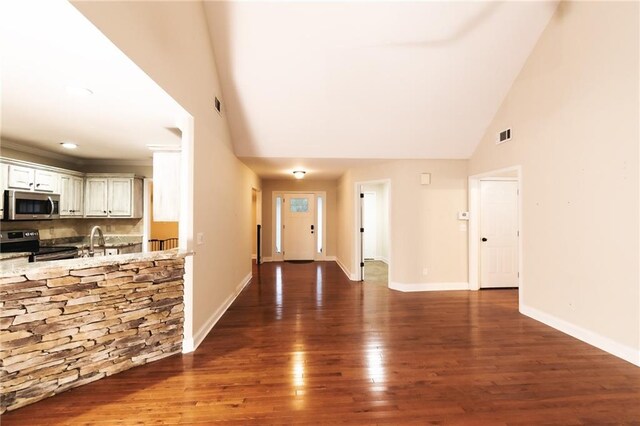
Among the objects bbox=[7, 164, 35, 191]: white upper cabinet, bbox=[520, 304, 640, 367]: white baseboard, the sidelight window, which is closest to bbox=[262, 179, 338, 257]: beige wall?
the sidelight window

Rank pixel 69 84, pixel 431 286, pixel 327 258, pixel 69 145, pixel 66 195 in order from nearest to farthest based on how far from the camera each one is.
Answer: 1. pixel 69 84
2. pixel 69 145
3. pixel 66 195
4. pixel 431 286
5. pixel 327 258

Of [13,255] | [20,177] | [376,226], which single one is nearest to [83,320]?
A: [13,255]

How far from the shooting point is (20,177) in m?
3.30

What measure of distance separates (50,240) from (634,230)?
274 inches

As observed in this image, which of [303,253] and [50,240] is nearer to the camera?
[50,240]

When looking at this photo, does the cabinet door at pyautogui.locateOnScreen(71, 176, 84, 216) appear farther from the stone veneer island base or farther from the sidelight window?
the sidelight window

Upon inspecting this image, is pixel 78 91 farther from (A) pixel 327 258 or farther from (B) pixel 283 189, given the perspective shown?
(A) pixel 327 258

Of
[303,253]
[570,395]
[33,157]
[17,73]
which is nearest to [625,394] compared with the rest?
[570,395]

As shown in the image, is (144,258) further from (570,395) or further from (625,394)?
(625,394)

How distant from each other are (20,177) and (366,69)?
449 centimetres

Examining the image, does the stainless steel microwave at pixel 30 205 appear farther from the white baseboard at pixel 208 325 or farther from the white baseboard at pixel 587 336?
the white baseboard at pixel 587 336

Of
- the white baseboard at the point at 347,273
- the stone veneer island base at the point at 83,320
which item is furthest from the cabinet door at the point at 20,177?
the white baseboard at the point at 347,273

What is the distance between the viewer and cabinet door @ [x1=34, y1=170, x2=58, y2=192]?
3.52 metres

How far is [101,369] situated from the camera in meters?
2.09
